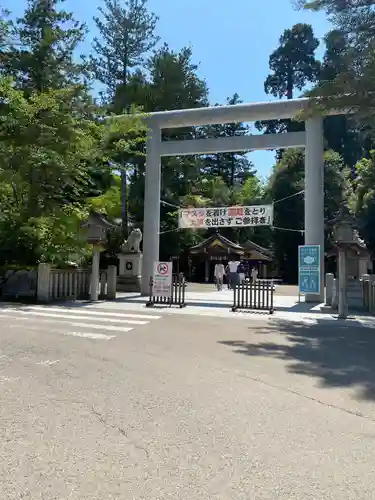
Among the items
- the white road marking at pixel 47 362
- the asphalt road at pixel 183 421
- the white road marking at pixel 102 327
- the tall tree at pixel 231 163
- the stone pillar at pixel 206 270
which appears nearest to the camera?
the asphalt road at pixel 183 421

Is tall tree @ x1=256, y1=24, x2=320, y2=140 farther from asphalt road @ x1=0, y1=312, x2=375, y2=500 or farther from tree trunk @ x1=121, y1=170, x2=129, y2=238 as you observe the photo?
asphalt road @ x1=0, y1=312, x2=375, y2=500

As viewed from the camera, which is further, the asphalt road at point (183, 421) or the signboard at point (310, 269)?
the signboard at point (310, 269)

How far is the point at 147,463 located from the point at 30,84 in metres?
21.4

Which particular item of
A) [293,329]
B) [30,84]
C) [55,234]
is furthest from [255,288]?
[30,84]

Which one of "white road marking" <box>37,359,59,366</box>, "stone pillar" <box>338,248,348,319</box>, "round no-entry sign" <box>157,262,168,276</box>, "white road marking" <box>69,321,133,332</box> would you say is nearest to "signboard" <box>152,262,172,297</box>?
"round no-entry sign" <box>157,262,168,276</box>

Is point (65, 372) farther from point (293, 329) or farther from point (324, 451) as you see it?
point (293, 329)

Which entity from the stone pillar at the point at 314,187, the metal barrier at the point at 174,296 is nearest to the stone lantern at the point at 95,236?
the metal barrier at the point at 174,296

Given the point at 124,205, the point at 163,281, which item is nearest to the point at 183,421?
the point at 163,281

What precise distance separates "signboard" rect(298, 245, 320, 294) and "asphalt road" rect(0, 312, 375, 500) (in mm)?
7569

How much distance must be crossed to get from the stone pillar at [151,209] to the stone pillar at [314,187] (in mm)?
6360

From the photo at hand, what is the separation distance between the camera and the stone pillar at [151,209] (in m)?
19.7

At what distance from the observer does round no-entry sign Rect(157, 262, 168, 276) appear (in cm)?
1546

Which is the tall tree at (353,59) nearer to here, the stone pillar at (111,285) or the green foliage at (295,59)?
the stone pillar at (111,285)

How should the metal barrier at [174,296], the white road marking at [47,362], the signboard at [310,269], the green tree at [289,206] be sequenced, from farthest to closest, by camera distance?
the green tree at [289,206] < the signboard at [310,269] < the metal barrier at [174,296] < the white road marking at [47,362]
